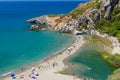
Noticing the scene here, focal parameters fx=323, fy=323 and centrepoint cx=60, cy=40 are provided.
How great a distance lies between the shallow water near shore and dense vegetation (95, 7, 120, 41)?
26.7 m

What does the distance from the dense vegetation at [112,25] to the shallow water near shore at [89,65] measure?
87.5 ft

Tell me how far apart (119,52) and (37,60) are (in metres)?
25.3

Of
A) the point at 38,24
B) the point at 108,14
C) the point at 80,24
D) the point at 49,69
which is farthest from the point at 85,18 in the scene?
the point at 49,69

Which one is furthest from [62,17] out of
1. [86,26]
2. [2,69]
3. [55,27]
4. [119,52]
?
[2,69]

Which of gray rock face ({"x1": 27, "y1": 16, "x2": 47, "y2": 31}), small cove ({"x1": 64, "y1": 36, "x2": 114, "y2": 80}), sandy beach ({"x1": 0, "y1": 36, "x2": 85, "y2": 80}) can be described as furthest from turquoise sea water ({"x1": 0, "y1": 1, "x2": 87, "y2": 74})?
small cove ({"x1": 64, "y1": 36, "x2": 114, "y2": 80})

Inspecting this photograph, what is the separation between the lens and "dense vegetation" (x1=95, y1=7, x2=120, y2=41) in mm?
130000

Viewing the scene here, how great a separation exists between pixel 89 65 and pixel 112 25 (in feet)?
183

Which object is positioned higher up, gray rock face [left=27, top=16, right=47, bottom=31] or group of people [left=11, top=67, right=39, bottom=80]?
gray rock face [left=27, top=16, right=47, bottom=31]

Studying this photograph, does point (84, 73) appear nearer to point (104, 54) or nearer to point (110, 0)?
point (104, 54)

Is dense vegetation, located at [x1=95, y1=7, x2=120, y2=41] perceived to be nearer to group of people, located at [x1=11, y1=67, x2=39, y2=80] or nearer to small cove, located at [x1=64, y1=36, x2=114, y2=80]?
small cove, located at [x1=64, y1=36, x2=114, y2=80]

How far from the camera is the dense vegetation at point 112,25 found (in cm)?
13000

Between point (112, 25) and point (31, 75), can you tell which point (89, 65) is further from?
point (112, 25)

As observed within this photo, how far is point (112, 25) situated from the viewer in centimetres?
13888

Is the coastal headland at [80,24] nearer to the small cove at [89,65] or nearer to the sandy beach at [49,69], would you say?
the sandy beach at [49,69]
